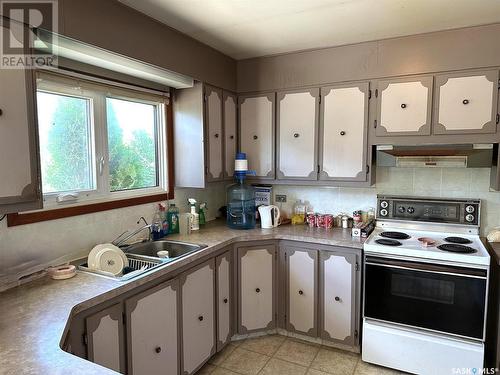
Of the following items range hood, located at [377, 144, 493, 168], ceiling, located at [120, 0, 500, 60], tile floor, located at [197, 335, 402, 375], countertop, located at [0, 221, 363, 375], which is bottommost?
tile floor, located at [197, 335, 402, 375]

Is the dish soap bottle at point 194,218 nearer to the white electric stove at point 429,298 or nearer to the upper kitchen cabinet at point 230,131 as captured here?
the upper kitchen cabinet at point 230,131

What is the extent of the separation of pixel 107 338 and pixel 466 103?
101 inches

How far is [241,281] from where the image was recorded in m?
2.61

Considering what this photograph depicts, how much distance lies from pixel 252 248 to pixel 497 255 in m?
1.59

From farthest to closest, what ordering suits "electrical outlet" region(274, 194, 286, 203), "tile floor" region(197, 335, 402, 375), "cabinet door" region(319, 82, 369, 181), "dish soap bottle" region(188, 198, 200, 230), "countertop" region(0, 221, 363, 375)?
"electrical outlet" region(274, 194, 286, 203) < "dish soap bottle" region(188, 198, 200, 230) < "cabinet door" region(319, 82, 369, 181) < "tile floor" region(197, 335, 402, 375) < "countertop" region(0, 221, 363, 375)

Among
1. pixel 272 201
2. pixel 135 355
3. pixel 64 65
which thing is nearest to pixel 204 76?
pixel 64 65

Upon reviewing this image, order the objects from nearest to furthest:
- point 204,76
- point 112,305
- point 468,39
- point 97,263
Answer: point 112,305 → point 97,263 → point 468,39 → point 204,76

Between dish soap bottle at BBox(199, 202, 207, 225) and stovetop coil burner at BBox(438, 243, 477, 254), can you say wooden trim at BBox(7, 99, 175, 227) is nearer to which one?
dish soap bottle at BBox(199, 202, 207, 225)

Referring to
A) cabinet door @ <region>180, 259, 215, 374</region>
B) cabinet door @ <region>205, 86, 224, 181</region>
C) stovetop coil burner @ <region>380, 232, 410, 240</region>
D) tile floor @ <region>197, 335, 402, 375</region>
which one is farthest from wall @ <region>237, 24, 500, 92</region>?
tile floor @ <region>197, 335, 402, 375</region>

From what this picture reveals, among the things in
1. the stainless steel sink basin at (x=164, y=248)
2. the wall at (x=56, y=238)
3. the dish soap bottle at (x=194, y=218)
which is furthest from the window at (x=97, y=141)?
the stainless steel sink basin at (x=164, y=248)

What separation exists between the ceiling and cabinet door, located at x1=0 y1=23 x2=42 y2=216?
82 centimetres

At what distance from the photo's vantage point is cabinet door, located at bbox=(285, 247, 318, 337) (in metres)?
2.55

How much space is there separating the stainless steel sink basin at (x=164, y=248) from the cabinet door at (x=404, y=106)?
1.61m

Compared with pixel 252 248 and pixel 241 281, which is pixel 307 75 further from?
pixel 241 281
